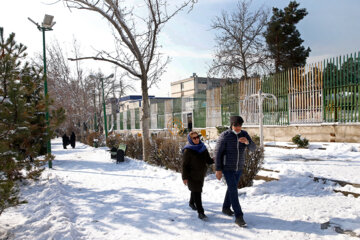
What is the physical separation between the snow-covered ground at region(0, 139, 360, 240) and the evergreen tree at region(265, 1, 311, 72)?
750 inches

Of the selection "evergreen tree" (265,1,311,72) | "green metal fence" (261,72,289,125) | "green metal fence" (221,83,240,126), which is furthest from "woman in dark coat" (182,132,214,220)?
"evergreen tree" (265,1,311,72)

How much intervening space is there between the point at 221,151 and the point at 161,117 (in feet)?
84.1

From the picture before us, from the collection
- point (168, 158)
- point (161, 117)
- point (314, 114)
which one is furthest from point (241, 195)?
point (161, 117)

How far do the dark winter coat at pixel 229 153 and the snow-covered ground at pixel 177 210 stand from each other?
93 centimetres

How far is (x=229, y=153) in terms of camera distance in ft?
13.8

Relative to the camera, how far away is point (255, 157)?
6.34 meters

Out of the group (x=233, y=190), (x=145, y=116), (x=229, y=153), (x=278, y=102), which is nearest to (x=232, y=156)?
(x=229, y=153)

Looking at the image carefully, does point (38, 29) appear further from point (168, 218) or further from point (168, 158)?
point (168, 218)

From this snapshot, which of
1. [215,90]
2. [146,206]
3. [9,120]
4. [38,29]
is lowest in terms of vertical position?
[146,206]

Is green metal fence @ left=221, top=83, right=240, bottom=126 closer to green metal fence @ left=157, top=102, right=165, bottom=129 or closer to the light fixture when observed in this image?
green metal fence @ left=157, top=102, right=165, bottom=129

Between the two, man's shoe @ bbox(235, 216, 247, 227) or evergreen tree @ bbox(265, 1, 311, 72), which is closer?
man's shoe @ bbox(235, 216, 247, 227)

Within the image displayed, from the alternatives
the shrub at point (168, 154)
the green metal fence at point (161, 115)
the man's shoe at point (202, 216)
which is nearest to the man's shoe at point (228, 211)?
the man's shoe at point (202, 216)

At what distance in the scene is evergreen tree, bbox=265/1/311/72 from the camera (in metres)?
25.0

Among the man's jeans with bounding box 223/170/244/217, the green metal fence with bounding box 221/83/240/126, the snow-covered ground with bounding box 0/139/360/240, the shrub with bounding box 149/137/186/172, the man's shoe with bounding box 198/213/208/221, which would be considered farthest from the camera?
the green metal fence with bounding box 221/83/240/126
